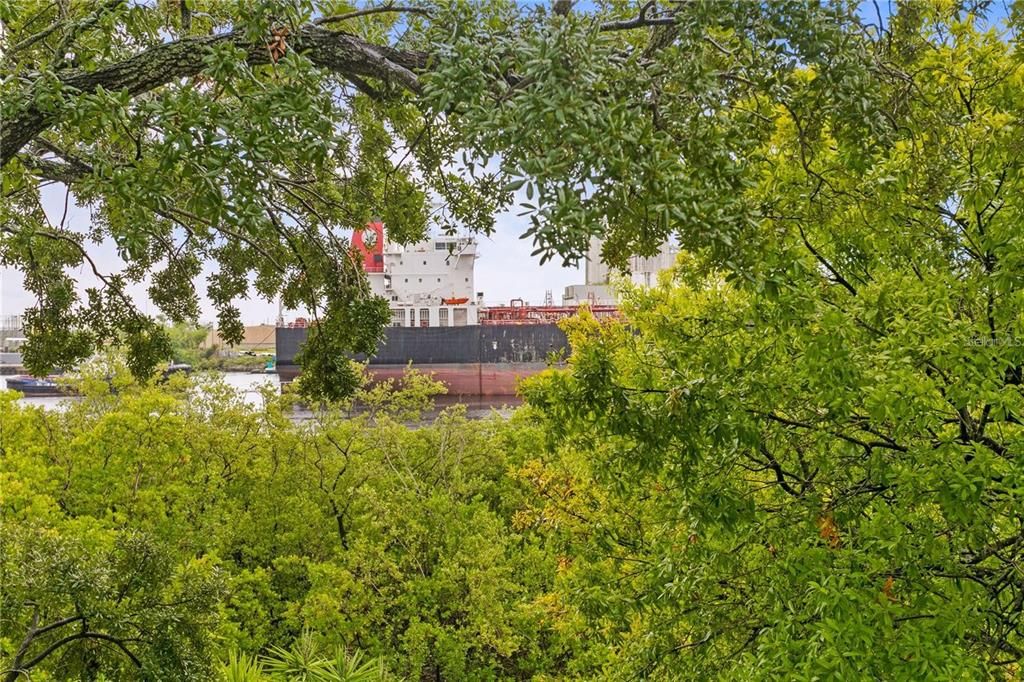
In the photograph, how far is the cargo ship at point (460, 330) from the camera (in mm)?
20812

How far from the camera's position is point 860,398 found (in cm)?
344

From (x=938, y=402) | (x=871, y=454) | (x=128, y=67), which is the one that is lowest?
(x=871, y=454)

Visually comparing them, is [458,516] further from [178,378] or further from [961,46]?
[961,46]

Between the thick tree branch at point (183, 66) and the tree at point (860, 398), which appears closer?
the thick tree branch at point (183, 66)

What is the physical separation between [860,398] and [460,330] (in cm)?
1910

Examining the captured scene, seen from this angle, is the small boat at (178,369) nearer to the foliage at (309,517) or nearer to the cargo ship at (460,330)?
the foliage at (309,517)

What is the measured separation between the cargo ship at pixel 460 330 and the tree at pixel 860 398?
52.1 feet

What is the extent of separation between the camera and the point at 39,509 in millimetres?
7066

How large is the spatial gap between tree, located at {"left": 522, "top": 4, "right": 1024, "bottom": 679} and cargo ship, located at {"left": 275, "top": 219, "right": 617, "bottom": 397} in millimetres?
15872

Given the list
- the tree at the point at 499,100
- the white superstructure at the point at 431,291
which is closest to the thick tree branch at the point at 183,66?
the tree at the point at 499,100

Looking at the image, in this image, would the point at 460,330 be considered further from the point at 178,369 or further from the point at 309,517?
the point at 309,517

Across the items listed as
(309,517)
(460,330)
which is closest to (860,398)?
(309,517)

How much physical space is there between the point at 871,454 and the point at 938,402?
0.48 m

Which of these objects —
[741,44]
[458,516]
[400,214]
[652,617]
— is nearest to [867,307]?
[741,44]
